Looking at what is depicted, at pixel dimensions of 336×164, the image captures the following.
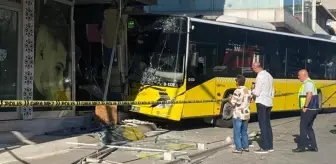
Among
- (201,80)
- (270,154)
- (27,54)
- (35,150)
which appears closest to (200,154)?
(270,154)

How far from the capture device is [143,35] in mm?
14516

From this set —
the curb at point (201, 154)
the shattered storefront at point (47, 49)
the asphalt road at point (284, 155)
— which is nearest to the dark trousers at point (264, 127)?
the asphalt road at point (284, 155)

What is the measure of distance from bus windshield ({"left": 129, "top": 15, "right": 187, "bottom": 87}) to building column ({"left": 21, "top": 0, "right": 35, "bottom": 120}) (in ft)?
11.4

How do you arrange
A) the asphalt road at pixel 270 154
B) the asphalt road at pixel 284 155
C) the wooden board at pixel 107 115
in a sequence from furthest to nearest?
→ the wooden board at pixel 107 115
the asphalt road at pixel 284 155
the asphalt road at pixel 270 154

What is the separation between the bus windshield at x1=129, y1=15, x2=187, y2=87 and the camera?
45.5 feet

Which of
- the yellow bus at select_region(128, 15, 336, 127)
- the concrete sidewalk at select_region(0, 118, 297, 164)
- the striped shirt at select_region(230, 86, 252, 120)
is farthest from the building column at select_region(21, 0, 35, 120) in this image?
the striped shirt at select_region(230, 86, 252, 120)

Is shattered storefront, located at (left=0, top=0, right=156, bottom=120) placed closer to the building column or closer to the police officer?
the building column

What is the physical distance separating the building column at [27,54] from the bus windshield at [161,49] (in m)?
3.47

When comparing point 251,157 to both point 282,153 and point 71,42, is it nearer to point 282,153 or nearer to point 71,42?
point 282,153

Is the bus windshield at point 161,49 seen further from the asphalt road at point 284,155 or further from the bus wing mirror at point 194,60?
the asphalt road at point 284,155

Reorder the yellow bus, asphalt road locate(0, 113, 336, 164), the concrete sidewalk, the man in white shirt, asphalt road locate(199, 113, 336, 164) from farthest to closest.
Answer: the yellow bus < the man in white shirt < asphalt road locate(199, 113, 336, 164) < asphalt road locate(0, 113, 336, 164) < the concrete sidewalk

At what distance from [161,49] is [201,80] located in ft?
4.77

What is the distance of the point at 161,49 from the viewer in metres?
14.1

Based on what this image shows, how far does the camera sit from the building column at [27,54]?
461 inches
